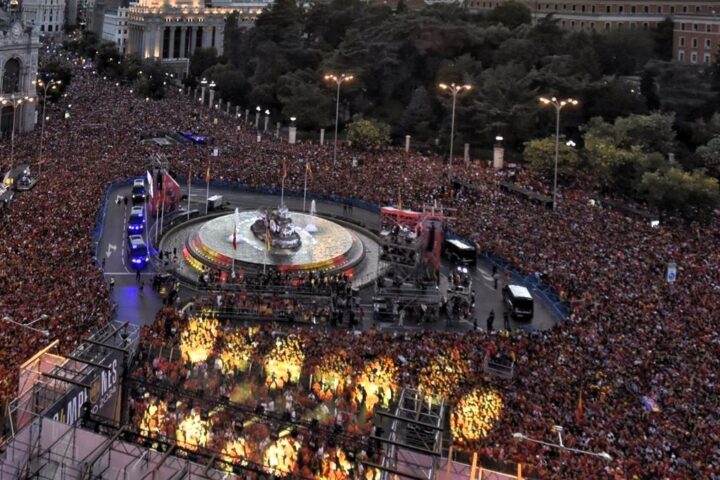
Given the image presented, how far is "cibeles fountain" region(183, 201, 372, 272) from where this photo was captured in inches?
1451

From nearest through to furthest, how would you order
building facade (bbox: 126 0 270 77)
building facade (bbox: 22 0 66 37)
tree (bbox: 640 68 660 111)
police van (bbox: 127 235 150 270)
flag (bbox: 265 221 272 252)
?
police van (bbox: 127 235 150 270) < flag (bbox: 265 221 272 252) < tree (bbox: 640 68 660 111) < building facade (bbox: 126 0 270 77) < building facade (bbox: 22 0 66 37)

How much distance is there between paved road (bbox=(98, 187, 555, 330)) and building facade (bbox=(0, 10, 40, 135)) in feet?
76.0

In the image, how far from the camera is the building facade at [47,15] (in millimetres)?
165750

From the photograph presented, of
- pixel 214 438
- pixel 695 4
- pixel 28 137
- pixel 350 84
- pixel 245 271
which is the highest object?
pixel 695 4

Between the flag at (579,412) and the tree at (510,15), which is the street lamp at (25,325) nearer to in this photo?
the flag at (579,412)

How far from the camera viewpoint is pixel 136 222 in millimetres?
41062

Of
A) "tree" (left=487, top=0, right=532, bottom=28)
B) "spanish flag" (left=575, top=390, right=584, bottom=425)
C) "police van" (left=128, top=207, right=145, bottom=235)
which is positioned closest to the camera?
"spanish flag" (left=575, top=390, right=584, bottom=425)

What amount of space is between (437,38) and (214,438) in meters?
61.9

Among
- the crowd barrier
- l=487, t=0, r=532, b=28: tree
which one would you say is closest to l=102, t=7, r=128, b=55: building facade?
l=487, t=0, r=532, b=28: tree

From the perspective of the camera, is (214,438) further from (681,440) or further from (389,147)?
(389,147)

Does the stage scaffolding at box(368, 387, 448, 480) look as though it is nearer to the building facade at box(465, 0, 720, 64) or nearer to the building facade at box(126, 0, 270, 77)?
the building facade at box(465, 0, 720, 64)

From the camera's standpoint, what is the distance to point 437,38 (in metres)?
75.2

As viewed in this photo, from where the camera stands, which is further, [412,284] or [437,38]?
[437,38]

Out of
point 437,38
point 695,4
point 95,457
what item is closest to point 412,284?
point 95,457
